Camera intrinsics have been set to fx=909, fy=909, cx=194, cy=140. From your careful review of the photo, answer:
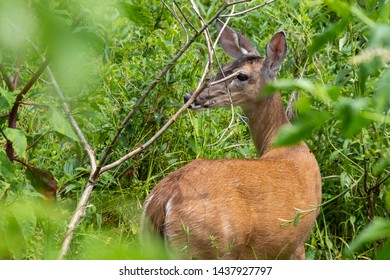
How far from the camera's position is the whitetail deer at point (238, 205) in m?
4.21

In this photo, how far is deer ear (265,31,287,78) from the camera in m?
5.66

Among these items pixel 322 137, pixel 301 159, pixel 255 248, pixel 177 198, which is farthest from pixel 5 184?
pixel 322 137

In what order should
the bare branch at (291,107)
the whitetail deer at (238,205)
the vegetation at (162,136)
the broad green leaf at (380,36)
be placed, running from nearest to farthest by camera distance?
the broad green leaf at (380,36), the whitetail deer at (238,205), the vegetation at (162,136), the bare branch at (291,107)

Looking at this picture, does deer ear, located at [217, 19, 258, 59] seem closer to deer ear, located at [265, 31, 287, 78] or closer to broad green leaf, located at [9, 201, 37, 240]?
deer ear, located at [265, 31, 287, 78]

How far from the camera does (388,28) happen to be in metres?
1.18

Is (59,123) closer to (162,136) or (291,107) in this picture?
(162,136)

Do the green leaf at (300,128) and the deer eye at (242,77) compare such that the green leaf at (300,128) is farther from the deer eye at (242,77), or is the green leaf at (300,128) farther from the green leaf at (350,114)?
the deer eye at (242,77)

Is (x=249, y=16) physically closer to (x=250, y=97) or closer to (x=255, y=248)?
(x=250, y=97)

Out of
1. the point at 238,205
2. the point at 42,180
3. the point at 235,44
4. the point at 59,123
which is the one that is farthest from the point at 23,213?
the point at 235,44

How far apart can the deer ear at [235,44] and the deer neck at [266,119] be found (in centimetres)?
39

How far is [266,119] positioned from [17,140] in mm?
2941

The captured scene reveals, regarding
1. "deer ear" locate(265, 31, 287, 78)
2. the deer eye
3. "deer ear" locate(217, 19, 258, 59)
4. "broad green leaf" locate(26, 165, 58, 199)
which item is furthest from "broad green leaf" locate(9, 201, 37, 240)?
"deer ear" locate(217, 19, 258, 59)

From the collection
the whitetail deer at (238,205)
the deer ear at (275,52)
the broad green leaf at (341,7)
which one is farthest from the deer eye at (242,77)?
the broad green leaf at (341,7)

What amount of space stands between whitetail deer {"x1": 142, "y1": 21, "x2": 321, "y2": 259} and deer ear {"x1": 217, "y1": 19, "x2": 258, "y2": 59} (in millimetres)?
1028
